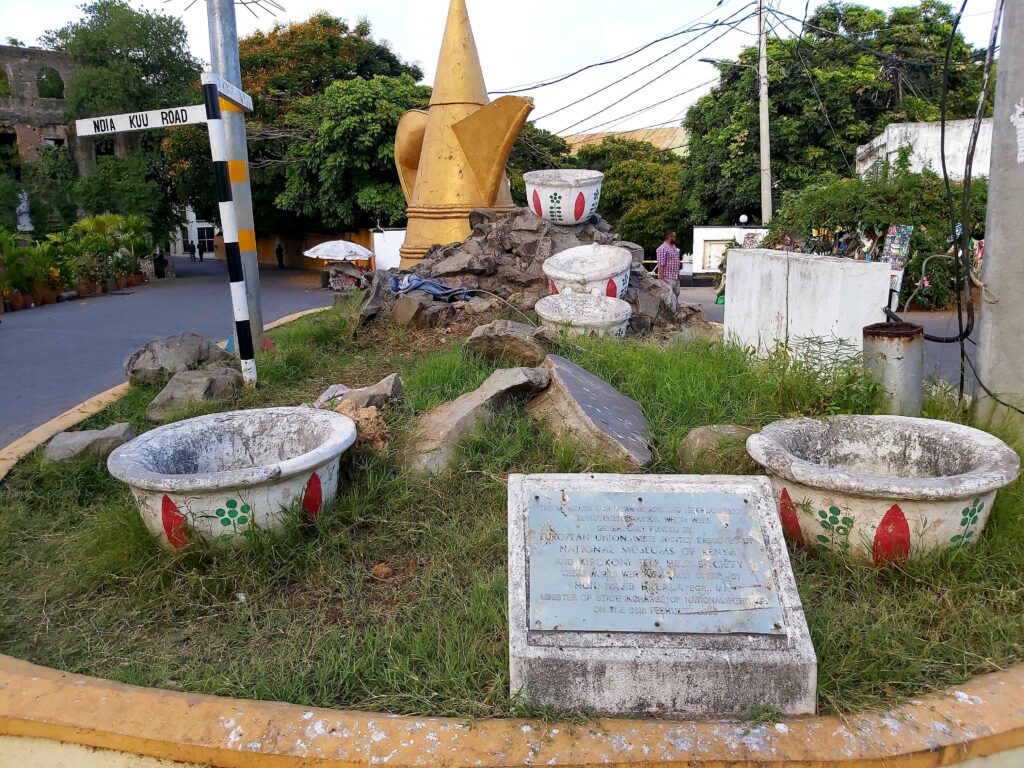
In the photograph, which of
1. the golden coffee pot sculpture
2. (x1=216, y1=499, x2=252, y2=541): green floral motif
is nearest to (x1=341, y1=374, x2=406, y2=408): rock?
(x1=216, y1=499, x2=252, y2=541): green floral motif

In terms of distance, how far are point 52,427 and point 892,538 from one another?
4417 mm

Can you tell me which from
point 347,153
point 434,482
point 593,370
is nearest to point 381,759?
point 434,482

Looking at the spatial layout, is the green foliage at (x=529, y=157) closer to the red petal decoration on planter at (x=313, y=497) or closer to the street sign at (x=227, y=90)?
the street sign at (x=227, y=90)

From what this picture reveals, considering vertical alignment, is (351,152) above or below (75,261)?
above

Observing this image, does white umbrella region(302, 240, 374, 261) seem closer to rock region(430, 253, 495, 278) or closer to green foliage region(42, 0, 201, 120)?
green foliage region(42, 0, 201, 120)

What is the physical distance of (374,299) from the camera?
686 cm

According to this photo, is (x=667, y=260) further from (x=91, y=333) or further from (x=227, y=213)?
(x=227, y=213)

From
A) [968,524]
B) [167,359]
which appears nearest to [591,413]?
[968,524]

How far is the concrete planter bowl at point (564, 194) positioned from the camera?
7715 millimetres

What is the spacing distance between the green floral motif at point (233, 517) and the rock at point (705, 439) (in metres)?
1.81

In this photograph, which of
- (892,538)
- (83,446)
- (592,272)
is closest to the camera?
(892,538)

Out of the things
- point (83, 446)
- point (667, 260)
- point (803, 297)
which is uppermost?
point (803, 297)

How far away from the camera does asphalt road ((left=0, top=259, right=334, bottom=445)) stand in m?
5.60

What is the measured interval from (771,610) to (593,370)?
2458mm
